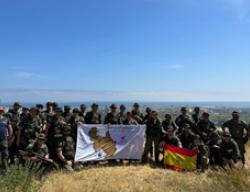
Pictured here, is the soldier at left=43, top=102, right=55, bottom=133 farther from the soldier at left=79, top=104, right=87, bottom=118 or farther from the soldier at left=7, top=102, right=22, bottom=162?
the soldier at left=79, top=104, right=87, bottom=118

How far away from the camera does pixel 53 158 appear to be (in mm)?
12586

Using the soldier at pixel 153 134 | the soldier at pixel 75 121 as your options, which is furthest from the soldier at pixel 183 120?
the soldier at pixel 75 121

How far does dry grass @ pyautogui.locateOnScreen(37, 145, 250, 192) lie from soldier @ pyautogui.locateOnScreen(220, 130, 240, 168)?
3.86 ft

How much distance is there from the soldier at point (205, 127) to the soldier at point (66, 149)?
450cm

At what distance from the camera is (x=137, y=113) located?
14.8m

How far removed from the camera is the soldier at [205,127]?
1386 centimetres

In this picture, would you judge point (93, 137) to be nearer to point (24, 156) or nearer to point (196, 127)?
point (24, 156)

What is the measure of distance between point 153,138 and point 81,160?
2662mm

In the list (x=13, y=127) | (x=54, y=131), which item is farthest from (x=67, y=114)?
(x=13, y=127)

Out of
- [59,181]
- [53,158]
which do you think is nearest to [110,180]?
[59,181]

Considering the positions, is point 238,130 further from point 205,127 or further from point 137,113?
point 137,113

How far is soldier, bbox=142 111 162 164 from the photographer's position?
1388cm

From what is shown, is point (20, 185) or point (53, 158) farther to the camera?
point (53, 158)

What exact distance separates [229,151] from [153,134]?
104 inches
